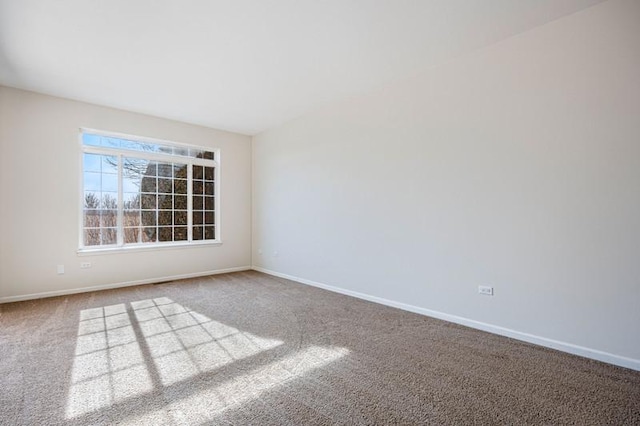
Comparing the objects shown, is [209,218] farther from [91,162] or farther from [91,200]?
[91,162]

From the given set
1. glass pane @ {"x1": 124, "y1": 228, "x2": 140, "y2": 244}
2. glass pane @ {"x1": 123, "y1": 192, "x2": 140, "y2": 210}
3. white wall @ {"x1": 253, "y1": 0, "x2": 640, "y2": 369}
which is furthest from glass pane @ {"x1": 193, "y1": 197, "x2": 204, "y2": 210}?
white wall @ {"x1": 253, "y1": 0, "x2": 640, "y2": 369}

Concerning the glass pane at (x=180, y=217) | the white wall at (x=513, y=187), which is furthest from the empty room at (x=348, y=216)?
the glass pane at (x=180, y=217)

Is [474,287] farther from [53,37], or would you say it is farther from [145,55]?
[53,37]

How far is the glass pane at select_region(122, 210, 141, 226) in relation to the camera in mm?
5051

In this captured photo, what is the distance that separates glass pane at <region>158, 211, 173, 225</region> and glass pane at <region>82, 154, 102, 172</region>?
1.14m

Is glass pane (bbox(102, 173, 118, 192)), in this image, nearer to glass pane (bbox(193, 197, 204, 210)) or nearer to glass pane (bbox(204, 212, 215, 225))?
glass pane (bbox(193, 197, 204, 210))

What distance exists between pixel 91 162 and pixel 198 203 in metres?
1.74

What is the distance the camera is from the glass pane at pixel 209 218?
596 cm

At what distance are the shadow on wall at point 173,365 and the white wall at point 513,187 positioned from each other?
1.66 m

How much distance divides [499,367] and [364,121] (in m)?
3.16

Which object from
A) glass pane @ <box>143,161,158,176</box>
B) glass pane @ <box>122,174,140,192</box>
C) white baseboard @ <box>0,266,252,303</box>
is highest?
glass pane @ <box>143,161,158,176</box>

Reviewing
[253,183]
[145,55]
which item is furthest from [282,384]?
[253,183]

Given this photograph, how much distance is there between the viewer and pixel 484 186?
3113 millimetres

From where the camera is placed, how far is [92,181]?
475 centimetres
